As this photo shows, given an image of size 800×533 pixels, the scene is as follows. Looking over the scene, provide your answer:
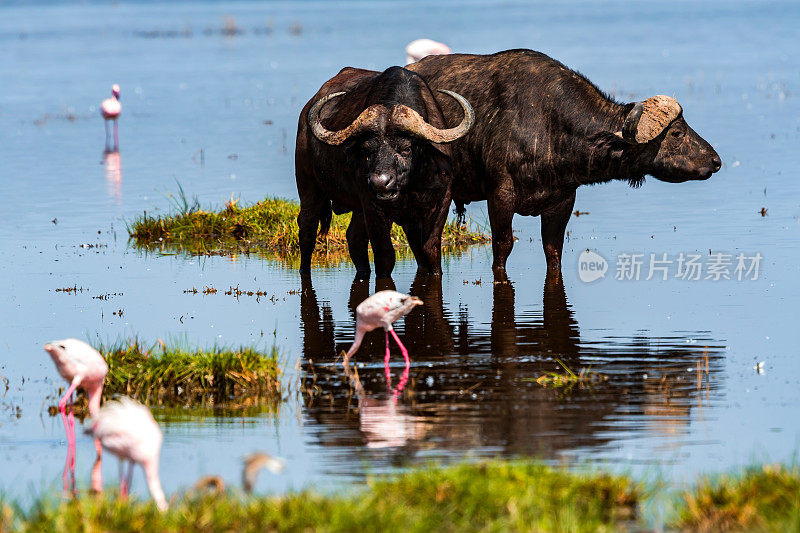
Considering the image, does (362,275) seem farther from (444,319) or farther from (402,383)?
(402,383)

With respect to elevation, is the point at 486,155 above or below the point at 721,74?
below

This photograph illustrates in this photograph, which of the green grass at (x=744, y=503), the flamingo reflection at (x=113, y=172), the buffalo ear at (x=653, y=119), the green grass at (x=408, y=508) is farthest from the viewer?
the flamingo reflection at (x=113, y=172)

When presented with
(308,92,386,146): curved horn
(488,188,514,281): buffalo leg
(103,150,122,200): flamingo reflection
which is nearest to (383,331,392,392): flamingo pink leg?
(308,92,386,146): curved horn

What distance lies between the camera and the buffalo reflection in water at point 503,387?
840cm

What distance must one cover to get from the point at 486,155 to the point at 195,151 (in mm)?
14871

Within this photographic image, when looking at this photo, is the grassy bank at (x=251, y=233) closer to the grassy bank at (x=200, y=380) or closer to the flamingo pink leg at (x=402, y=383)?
the flamingo pink leg at (x=402, y=383)

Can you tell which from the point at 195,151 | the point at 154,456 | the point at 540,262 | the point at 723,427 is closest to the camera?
the point at 154,456

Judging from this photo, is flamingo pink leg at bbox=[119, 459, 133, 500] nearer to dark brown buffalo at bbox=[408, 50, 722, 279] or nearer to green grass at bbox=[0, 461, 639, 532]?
green grass at bbox=[0, 461, 639, 532]

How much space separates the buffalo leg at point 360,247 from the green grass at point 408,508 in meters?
7.58

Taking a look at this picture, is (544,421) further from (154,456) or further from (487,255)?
(487,255)

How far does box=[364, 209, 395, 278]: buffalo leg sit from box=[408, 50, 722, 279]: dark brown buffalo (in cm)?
101

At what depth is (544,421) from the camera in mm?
8633

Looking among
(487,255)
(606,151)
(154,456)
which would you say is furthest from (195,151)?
(154,456)

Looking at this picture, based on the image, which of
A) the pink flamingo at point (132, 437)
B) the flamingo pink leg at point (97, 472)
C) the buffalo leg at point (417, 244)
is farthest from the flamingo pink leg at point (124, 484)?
the buffalo leg at point (417, 244)
